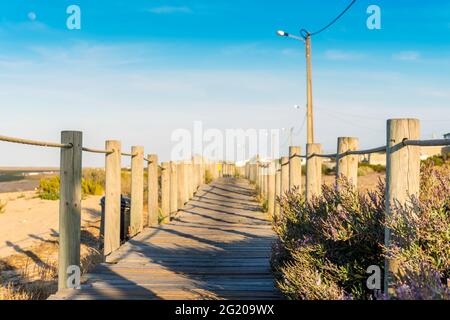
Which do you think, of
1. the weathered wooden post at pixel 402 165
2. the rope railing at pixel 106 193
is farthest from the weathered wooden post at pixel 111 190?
the weathered wooden post at pixel 402 165

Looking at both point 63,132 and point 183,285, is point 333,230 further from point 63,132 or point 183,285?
point 63,132

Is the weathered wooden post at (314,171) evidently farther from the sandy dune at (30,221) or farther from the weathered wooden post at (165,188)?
the sandy dune at (30,221)

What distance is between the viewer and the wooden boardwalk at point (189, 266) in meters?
4.67

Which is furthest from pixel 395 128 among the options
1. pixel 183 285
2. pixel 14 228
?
pixel 14 228

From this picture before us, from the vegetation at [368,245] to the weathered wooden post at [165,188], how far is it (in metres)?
6.48

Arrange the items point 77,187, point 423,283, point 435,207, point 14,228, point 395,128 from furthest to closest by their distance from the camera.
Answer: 1. point 14,228
2. point 77,187
3. point 395,128
4. point 435,207
5. point 423,283

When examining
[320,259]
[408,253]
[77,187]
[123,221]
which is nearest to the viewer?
[408,253]

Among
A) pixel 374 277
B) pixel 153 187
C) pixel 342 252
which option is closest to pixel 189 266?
pixel 342 252

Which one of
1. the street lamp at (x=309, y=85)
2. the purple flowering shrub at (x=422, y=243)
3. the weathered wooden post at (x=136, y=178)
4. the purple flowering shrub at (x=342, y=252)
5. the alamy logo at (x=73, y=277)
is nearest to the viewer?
the purple flowering shrub at (x=422, y=243)

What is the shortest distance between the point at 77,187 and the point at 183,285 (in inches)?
53.2

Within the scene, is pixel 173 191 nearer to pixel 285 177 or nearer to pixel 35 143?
pixel 285 177

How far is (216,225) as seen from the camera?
10586 mm

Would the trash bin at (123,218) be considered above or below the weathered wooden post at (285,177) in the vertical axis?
below

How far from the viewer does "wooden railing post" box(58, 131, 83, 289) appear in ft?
14.8
